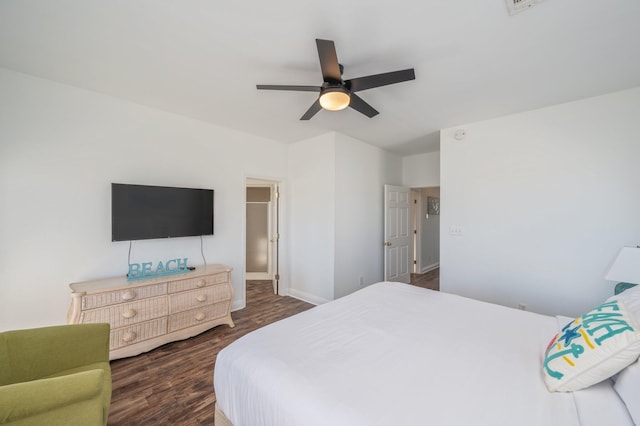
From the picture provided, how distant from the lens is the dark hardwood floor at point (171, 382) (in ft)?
5.60

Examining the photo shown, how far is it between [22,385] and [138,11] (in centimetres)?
204

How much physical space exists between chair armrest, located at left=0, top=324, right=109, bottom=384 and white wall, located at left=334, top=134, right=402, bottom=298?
2.72m

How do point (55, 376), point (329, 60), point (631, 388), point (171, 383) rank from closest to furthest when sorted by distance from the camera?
point (631, 388) < point (55, 376) < point (329, 60) < point (171, 383)

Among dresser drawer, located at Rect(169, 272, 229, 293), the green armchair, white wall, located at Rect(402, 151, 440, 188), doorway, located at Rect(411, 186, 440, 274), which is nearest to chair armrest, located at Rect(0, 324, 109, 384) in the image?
the green armchair

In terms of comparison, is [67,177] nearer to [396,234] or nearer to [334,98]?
[334,98]

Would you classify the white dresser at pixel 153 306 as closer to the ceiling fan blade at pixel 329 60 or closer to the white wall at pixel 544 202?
the ceiling fan blade at pixel 329 60

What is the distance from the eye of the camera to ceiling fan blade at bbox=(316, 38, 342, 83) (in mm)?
1487

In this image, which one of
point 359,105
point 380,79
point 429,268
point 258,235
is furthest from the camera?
point 429,268

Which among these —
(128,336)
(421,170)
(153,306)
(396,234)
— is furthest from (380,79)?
(421,170)

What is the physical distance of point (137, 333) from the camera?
2416 mm

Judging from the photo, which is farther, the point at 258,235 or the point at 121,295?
the point at 258,235

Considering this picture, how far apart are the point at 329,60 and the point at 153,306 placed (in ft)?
9.05

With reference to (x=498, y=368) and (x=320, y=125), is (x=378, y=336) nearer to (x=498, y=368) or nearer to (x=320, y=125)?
(x=498, y=368)

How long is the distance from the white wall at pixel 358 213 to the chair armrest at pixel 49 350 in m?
2.72
